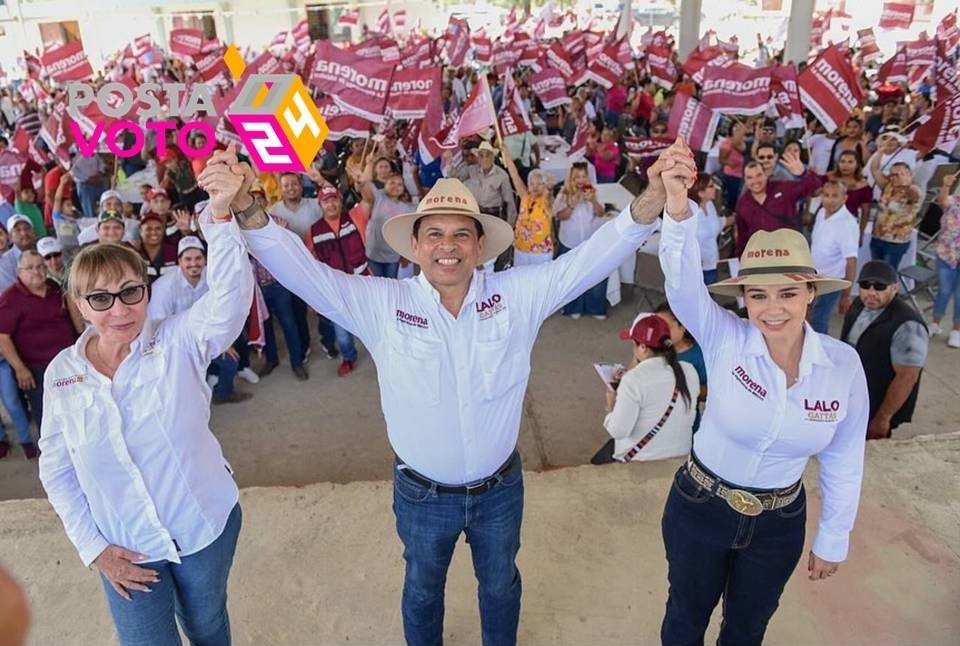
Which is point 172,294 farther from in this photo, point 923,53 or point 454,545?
point 923,53

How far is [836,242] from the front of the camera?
6125mm

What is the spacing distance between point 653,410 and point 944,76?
11.2 m

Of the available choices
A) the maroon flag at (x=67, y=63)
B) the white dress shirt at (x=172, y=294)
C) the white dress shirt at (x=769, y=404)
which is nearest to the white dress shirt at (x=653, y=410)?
the white dress shirt at (x=769, y=404)

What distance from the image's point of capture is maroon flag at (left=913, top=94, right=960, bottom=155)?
7324mm

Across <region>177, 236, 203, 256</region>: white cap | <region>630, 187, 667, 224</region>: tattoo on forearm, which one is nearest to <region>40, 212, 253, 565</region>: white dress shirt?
<region>630, 187, 667, 224</region>: tattoo on forearm

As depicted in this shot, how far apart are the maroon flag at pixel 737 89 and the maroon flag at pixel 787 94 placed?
304 mm

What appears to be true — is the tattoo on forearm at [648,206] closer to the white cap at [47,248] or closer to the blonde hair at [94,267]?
the blonde hair at [94,267]

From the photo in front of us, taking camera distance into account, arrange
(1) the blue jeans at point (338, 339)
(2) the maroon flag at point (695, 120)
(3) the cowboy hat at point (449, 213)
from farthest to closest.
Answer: (2) the maroon flag at point (695, 120) → (1) the blue jeans at point (338, 339) → (3) the cowboy hat at point (449, 213)

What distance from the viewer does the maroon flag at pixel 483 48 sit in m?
19.7

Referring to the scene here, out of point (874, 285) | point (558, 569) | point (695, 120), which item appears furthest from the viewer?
point (695, 120)

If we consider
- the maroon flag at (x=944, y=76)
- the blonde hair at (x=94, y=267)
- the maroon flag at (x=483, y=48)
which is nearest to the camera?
the blonde hair at (x=94, y=267)

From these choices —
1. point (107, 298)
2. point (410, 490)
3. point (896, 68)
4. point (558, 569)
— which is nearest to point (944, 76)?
point (896, 68)

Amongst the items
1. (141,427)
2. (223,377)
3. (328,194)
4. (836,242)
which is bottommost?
(223,377)

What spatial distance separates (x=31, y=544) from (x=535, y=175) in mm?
5433
